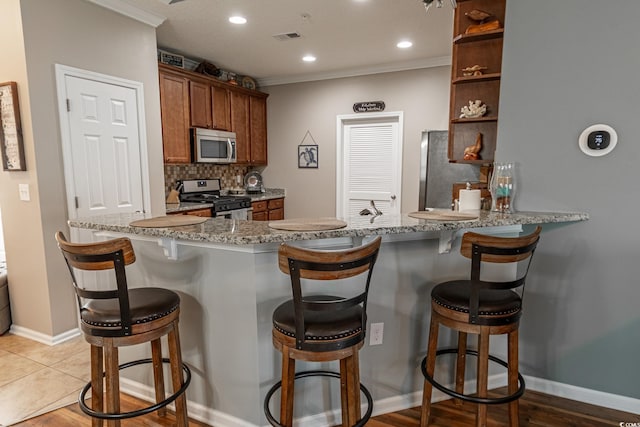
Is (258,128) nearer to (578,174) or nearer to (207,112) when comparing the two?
(207,112)

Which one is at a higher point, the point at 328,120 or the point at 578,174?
the point at 328,120

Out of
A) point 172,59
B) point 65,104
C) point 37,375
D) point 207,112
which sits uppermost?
point 172,59

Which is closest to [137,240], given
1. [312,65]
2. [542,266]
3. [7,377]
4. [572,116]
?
[7,377]

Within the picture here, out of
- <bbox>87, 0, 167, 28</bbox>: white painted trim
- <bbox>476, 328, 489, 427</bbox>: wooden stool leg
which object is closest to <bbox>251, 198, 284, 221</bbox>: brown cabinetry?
<bbox>87, 0, 167, 28</bbox>: white painted trim

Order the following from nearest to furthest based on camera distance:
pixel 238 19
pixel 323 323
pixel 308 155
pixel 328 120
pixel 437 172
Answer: pixel 323 323 → pixel 238 19 → pixel 437 172 → pixel 328 120 → pixel 308 155

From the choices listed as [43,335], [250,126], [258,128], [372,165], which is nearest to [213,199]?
[250,126]

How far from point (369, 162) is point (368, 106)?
74 cm

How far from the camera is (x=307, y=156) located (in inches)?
211

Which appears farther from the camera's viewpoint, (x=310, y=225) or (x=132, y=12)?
(x=132, y=12)

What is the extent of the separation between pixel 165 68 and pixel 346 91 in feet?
7.63

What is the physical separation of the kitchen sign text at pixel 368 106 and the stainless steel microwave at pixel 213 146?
1686 millimetres

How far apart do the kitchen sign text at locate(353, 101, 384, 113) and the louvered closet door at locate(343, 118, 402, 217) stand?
0.54 feet

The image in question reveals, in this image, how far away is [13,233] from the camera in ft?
9.26

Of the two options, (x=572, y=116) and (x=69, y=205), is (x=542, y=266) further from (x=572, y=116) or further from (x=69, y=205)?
(x=69, y=205)
